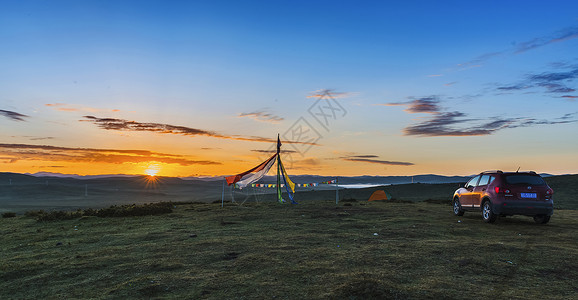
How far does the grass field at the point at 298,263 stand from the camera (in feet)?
18.6

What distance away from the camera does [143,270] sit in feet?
23.2

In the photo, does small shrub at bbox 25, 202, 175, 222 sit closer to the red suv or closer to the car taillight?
the red suv

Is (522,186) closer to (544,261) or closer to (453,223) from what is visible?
(453,223)

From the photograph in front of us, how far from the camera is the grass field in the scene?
568 cm

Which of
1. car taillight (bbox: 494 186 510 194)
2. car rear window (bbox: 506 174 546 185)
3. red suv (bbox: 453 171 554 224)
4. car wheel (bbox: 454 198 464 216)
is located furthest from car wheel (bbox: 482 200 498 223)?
car wheel (bbox: 454 198 464 216)

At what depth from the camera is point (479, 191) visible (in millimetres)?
14742

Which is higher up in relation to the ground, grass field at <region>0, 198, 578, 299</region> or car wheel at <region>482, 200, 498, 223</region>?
car wheel at <region>482, 200, 498, 223</region>

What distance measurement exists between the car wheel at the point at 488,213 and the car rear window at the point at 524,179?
1173 mm

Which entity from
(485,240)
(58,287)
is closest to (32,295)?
(58,287)

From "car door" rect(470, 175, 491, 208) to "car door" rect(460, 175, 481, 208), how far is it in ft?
0.67

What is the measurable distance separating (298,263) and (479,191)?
10776 mm

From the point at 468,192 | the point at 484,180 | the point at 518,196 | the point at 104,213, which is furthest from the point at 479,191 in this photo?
the point at 104,213

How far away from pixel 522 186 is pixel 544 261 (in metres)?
6.46

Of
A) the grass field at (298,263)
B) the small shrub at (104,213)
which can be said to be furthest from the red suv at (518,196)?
the small shrub at (104,213)
